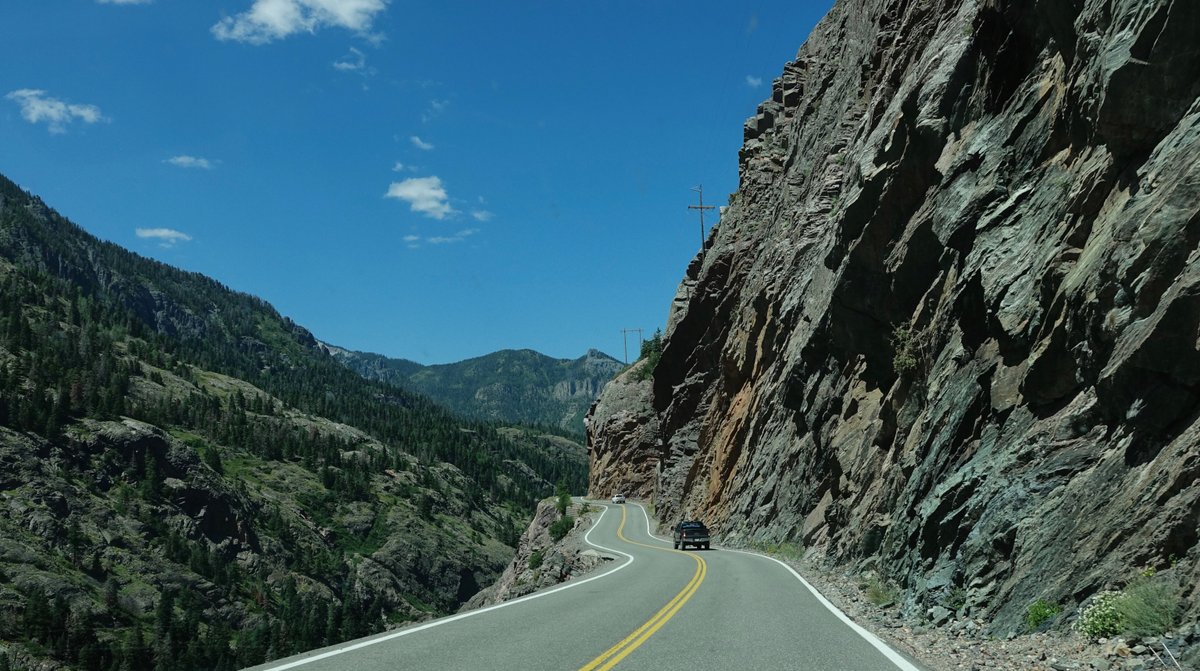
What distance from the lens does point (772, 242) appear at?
151ft

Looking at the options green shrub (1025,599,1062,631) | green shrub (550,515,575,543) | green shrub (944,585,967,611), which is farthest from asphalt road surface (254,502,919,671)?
green shrub (550,515,575,543)

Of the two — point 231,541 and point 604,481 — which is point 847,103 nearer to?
point 604,481

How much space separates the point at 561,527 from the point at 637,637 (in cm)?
5912

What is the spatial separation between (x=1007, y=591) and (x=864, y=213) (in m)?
15.7

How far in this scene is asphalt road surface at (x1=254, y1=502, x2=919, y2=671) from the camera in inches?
361

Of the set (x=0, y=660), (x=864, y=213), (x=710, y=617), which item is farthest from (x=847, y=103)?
(x=0, y=660)

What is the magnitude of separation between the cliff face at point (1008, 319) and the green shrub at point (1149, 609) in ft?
0.55

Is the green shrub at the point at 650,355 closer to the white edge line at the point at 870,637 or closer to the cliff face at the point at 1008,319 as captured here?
the cliff face at the point at 1008,319

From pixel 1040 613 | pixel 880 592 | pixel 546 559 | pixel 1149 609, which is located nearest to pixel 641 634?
pixel 1040 613

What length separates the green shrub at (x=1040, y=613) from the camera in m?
9.52

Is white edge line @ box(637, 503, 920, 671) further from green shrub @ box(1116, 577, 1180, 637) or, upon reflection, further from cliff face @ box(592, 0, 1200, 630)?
green shrub @ box(1116, 577, 1180, 637)

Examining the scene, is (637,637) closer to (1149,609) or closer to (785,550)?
(1149,609)

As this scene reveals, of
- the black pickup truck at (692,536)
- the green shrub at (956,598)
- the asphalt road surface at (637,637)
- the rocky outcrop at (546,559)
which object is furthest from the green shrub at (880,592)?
the black pickup truck at (692,536)

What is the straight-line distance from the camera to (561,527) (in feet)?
226
